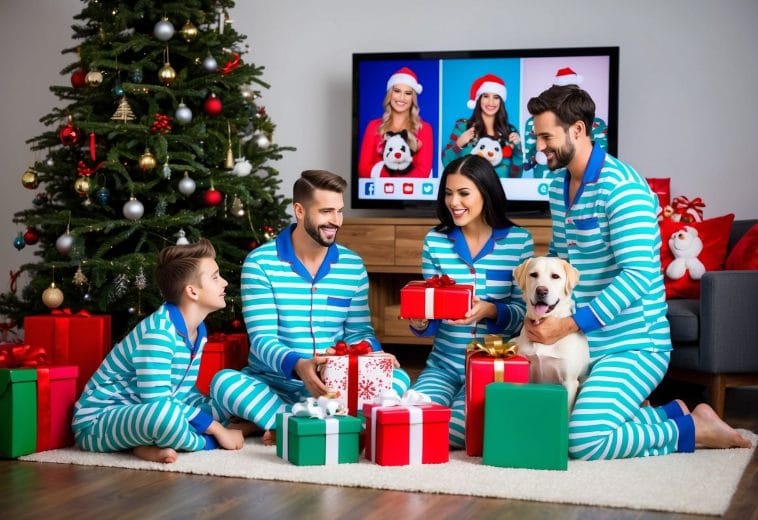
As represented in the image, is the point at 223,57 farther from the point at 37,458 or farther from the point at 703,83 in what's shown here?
the point at 703,83

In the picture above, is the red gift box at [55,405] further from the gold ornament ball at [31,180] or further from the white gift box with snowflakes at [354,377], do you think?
the gold ornament ball at [31,180]

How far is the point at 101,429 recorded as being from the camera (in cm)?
284

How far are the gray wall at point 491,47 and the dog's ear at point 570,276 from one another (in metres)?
2.68

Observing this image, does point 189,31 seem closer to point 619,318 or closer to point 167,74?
point 167,74

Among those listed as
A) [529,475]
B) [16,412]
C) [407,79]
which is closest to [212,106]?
[407,79]

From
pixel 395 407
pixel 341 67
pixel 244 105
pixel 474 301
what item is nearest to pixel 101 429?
pixel 395 407

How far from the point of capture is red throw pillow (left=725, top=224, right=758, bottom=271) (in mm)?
3947

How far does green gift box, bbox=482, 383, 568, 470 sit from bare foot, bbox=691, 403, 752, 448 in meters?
0.54

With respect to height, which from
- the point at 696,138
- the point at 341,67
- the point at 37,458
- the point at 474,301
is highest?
the point at 341,67

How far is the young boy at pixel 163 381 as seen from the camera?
108 inches

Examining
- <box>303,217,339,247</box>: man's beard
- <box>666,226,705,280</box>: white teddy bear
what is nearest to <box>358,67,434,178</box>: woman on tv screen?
<box>666,226,705,280</box>: white teddy bear

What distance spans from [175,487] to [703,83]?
3.97 m

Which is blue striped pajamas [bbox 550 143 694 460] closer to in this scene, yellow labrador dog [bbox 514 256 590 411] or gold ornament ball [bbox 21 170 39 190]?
yellow labrador dog [bbox 514 256 590 411]

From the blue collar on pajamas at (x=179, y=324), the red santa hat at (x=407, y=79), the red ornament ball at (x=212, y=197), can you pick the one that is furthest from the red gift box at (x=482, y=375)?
the red santa hat at (x=407, y=79)
